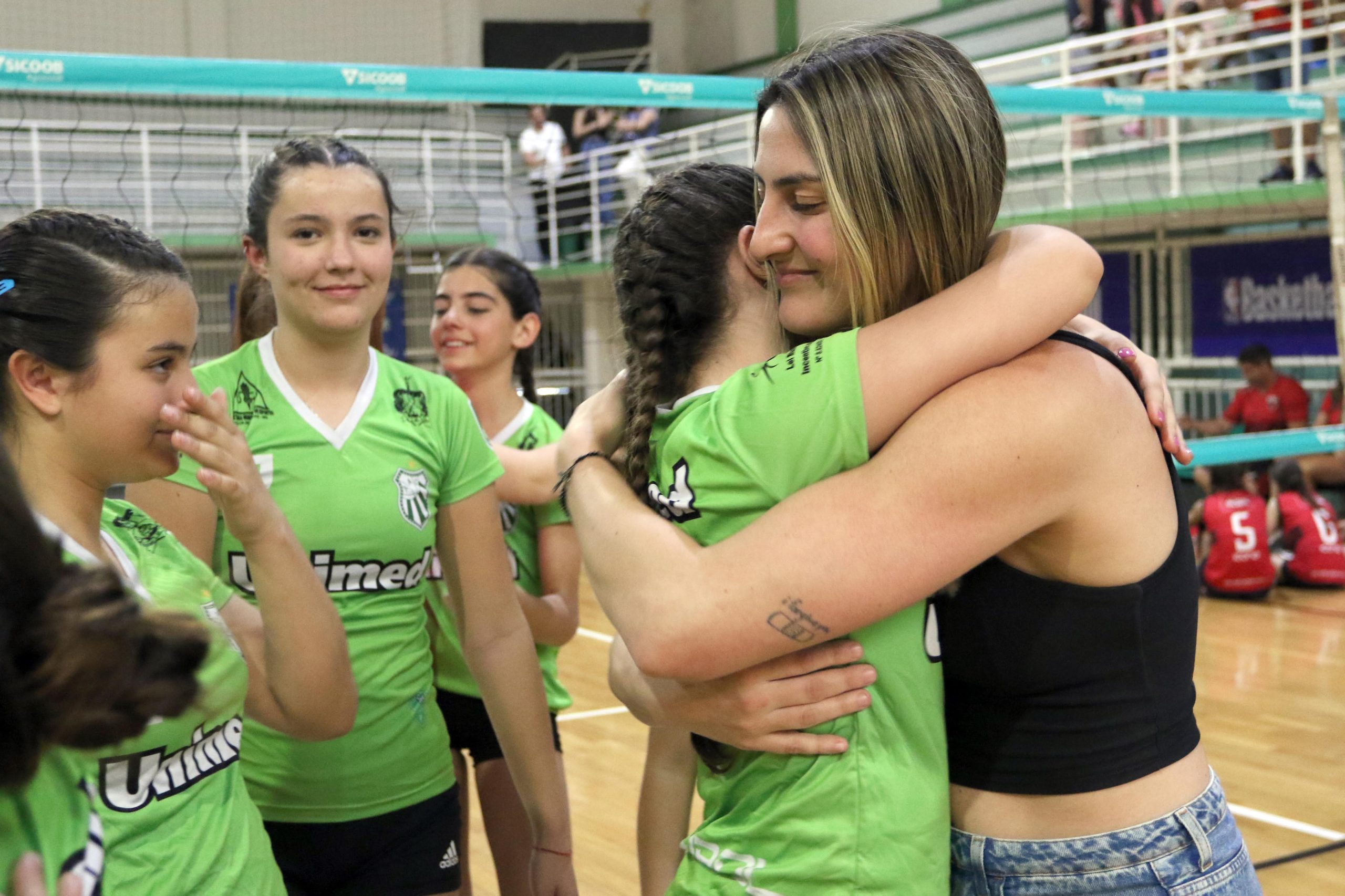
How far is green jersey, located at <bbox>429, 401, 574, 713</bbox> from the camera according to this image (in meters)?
2.92

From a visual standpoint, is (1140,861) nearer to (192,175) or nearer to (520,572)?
(520,572)

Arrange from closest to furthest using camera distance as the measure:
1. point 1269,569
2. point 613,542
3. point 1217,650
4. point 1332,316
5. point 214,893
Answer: point 613,542, point 214,893, point 1217,650, point 1269,569, point 1332,316

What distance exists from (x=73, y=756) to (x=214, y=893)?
66 cm

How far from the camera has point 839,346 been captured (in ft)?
3.95

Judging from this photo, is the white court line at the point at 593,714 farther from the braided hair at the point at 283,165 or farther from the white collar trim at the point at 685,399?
the white collar trim at the point at 685,399

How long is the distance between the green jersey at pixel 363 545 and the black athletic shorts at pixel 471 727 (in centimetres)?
68

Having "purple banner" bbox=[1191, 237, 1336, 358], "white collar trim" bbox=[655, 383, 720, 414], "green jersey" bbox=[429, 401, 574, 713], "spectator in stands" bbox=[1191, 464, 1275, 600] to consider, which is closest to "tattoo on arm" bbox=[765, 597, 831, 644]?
"white collar trim" bbox=[655, 383, 720, 414]

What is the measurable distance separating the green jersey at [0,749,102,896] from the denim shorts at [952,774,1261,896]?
85 centimetres

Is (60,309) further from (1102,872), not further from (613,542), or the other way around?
(1102,872)

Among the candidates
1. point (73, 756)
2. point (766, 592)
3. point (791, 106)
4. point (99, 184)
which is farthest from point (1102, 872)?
point (99, 184)

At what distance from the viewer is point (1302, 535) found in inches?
314

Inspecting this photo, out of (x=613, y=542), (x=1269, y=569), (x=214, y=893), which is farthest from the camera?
(x=1269, y=569)

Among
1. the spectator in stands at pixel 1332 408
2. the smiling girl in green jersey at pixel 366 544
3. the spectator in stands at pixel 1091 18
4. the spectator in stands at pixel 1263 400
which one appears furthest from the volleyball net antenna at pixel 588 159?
the smiling girl in green jersey at pixel 366 544

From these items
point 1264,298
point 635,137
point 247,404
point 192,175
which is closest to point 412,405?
point 247,404
